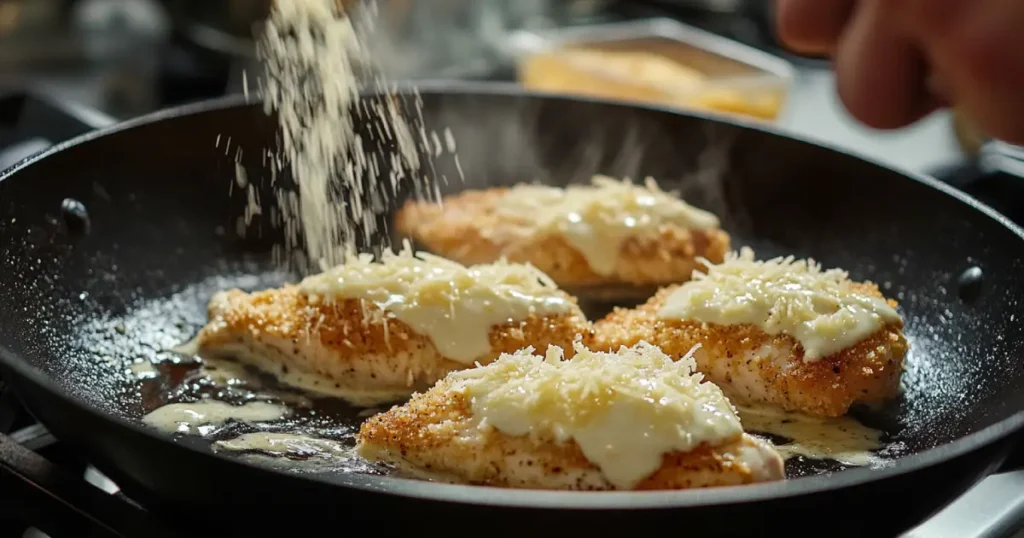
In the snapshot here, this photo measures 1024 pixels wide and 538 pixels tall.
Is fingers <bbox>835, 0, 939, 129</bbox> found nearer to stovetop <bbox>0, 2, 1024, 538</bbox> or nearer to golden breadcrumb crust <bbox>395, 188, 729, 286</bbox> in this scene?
stovetop <bbox>0, 2, 1024, 538</bbox>

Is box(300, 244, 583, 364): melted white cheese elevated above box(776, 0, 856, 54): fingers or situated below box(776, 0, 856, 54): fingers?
below

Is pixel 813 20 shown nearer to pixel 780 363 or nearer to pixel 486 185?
pixel 780 363

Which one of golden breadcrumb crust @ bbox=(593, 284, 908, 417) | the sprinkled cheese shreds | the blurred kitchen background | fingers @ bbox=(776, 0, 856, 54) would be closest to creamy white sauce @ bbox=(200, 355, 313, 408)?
the sprinkled cheese shreds

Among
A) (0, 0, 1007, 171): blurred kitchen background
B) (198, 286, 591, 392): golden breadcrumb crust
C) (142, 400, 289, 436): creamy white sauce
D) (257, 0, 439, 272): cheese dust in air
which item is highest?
(0, 0, 1007, 171): blurred kitchen background

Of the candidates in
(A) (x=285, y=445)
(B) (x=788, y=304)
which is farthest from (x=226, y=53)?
(B) (x=788, y=304)

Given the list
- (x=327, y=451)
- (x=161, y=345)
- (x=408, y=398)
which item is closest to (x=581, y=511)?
(x=327, y=451)

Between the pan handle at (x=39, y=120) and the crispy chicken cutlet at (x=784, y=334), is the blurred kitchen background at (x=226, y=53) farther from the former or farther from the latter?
the crispy chicken cutlet at (x=784, y=334)
